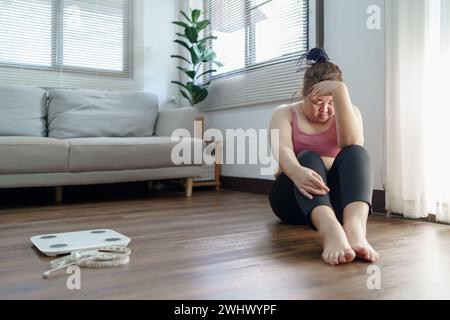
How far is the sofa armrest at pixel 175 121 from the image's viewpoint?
3.09 m

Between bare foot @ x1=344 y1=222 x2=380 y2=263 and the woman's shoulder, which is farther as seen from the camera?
the woman's shoulder

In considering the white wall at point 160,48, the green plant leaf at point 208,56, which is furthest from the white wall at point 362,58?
the white wall at point 160,48

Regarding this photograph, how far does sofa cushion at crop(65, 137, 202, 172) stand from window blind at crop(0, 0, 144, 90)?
3.38 feet

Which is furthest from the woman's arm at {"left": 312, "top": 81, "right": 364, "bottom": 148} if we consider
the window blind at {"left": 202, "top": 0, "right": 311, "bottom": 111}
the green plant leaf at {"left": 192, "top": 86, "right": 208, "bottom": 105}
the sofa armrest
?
the green plant leaf at {"left": 192, "top": 86, "right": 208, "bottom": 105}

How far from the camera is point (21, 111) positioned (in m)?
2.85

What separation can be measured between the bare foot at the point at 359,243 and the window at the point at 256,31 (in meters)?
1.67

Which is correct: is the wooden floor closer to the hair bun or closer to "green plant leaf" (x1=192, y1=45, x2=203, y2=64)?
the hair bun

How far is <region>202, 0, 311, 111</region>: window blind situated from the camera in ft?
8.78

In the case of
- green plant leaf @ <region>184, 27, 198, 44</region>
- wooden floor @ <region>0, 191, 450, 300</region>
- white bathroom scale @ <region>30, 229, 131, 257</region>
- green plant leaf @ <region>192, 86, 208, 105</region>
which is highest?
green plant leaf @ <region>184, 27, 198, 44</region>

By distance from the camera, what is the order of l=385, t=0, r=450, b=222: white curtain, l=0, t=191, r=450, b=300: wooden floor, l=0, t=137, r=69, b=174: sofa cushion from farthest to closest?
l=0, t=137, r=69, b=174: sofa cushion
l=385, t=0, r=450, b=222: white curtain
l=0, t=191, r=450, b=300: wooden floor

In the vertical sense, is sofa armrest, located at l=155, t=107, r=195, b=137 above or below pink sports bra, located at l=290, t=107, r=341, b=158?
above

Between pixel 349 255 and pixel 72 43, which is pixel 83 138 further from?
pixel 349 255

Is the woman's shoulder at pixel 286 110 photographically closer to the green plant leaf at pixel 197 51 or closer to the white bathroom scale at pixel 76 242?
the white bathroom scale at pixel 76 242

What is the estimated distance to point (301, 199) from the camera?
4.17ft
